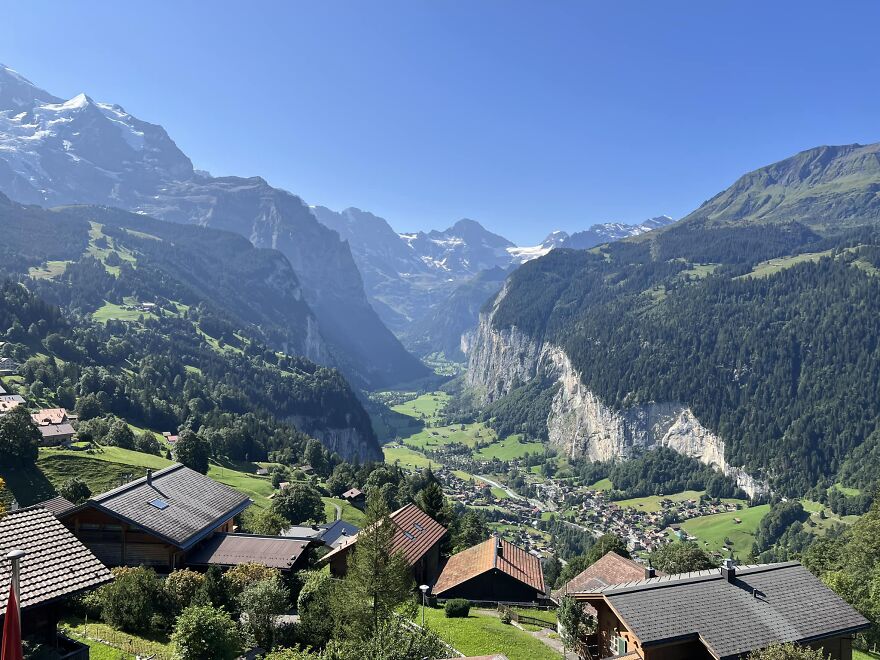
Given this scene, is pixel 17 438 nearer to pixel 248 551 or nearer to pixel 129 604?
pixel 248 551

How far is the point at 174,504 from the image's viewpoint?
4566 cm

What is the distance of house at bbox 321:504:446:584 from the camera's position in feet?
157

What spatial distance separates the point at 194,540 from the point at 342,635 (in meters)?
19.1

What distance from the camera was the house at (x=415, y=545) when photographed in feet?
157

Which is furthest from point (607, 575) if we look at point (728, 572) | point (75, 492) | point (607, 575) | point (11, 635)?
point (75, 492)

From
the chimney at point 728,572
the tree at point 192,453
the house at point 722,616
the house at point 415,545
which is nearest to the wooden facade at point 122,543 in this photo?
the house at point 415,545

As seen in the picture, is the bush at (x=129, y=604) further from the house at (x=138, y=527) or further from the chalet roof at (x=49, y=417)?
the chalet roof at (x=49, y=417)

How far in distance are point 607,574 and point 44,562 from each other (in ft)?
156

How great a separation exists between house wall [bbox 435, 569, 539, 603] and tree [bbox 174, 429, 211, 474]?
57.2 meters

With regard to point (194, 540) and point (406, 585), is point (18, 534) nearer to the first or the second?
point (406, 585)

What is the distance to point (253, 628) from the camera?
30.9 metres

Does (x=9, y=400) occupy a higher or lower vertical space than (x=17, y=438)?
higher

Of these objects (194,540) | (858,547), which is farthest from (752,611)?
(858,547)

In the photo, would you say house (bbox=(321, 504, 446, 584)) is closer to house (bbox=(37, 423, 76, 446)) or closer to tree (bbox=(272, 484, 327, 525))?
tree (bbox=(272, 484, 327, 525))
